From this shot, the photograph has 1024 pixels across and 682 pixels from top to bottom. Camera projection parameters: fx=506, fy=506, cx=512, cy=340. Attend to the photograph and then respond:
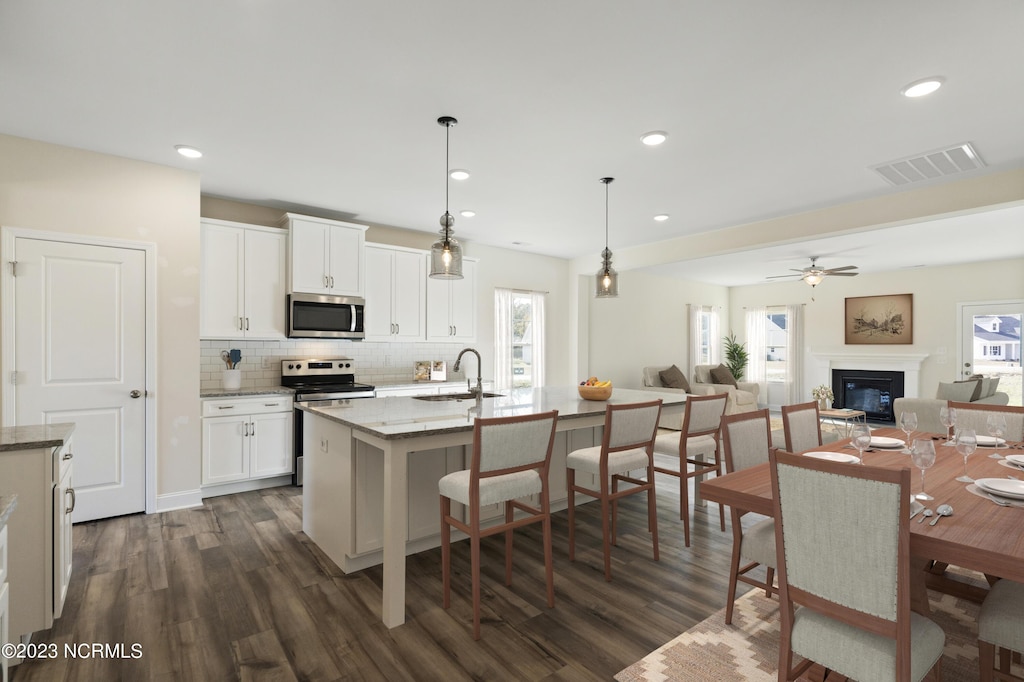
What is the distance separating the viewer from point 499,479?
95.7 inches

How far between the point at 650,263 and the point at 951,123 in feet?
12.0

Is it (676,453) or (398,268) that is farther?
(398,268)

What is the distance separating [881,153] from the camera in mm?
3498

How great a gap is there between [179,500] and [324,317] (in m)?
A: 1.91

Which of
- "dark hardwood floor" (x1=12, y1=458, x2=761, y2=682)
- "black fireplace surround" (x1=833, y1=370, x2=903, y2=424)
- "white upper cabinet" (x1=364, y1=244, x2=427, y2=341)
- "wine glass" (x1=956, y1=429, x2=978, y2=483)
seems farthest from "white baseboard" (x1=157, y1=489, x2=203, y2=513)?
"black fireplace surround" (x1=833, y1=370, x2=903, y2=424)

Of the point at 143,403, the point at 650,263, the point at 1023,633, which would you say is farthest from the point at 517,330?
the point at 1023,633

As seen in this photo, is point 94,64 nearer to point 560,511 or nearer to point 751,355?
point 560,511

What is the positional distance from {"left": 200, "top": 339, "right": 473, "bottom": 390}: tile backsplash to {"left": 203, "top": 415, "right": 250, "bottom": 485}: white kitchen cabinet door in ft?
1.92

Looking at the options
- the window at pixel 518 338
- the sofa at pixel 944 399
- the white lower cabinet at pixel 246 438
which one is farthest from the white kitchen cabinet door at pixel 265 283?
the sofa at pixel 944 399

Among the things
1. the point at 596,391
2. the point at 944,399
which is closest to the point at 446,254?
the point at 596,391

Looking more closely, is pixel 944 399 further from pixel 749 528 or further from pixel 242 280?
pixel 242 280

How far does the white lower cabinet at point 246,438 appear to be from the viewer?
4.15 metres

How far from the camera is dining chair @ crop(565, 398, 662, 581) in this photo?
2.78 meters

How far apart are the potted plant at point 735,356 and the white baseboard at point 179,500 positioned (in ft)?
30.6
